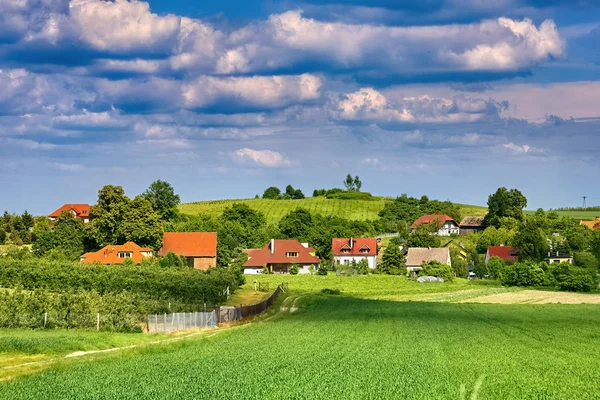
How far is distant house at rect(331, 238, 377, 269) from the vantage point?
→ 134 m

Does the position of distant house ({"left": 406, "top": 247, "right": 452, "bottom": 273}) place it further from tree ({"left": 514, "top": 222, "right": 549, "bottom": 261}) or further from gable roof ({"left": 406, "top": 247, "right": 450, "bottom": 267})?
tree ({"left": 514, "top": 222, "right": 549, "bottom": 261})

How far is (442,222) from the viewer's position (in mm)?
174000

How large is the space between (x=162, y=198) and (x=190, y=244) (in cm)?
1752

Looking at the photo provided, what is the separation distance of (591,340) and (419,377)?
786 inches

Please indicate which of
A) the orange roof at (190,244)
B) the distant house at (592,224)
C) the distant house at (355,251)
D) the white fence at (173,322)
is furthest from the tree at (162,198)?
the distant house at (592,224)

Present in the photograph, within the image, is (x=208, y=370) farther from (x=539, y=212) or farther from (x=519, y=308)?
(x=539, y=212)

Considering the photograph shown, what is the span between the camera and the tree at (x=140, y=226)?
100500 mm

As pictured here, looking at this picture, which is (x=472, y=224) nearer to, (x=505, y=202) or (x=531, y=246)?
(x=505, y=202)

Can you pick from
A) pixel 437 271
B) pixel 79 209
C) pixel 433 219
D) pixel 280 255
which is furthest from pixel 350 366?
pixel 433 219

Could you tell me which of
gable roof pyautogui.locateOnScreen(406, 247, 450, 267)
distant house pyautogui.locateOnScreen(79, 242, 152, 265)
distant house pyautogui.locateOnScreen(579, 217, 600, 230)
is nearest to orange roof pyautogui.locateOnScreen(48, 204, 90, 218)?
distant house pyautogui.locateOnScreen(79, 242, 152, 265)

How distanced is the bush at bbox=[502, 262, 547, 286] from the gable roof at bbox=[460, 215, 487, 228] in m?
65.0

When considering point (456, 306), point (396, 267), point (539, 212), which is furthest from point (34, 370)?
point (539, 212)

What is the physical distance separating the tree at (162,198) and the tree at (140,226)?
14.1 metres

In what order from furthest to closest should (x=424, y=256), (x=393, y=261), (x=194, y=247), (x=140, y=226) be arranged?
→ 1. (x=424, y=256)
2. (x=393, y=261)
3. (x=194, y=247)
4. (x=140, y=226)
